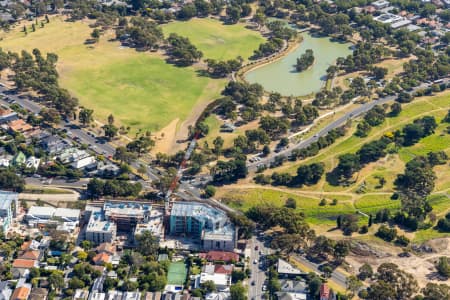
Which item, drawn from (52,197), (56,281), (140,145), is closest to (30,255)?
(56,281)

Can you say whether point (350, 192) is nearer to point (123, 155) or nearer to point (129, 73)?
point (123, 155)

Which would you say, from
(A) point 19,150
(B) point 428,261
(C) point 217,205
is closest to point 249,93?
(C) point 217,205

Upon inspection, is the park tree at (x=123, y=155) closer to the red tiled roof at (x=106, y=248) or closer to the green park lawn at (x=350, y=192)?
the green park lawn at (x=350, y=192)

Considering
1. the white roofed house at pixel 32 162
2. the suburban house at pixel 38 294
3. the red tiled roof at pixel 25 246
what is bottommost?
the suburban house at pixel 38 294

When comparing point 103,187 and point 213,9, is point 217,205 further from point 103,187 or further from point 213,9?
point 213,9

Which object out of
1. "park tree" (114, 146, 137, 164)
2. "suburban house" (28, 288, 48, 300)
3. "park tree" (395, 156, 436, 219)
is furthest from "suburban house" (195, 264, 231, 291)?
"park tree" (395, 156, 436, 219)

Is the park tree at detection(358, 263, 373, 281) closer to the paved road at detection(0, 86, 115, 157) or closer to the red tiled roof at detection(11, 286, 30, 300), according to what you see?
the red tiled roof at detection(11, 286, 30, 300)

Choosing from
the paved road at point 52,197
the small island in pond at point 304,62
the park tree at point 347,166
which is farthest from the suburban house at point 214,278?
the small island in pond at point 304,62
